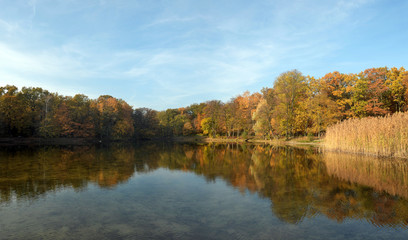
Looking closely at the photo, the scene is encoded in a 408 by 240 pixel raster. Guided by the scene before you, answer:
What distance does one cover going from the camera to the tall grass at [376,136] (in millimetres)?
18125

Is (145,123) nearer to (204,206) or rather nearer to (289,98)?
(289,98)

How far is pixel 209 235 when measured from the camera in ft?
19.0

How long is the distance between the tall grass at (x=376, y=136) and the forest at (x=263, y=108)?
1902 cm

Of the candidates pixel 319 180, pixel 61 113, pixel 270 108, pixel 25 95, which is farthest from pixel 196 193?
pixel 25 95

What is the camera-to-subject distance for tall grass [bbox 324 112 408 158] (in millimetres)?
18125

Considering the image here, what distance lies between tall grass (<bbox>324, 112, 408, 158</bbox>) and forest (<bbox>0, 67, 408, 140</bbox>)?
19023mm

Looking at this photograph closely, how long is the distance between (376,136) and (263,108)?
29.8 m

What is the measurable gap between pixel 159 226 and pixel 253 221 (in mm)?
2566

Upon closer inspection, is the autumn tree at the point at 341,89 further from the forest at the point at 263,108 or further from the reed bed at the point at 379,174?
the reed bed at the point at 379,174

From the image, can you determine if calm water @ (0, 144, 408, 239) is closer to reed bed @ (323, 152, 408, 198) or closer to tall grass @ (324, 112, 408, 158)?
reed bed @ (323, 152, 408, 198)

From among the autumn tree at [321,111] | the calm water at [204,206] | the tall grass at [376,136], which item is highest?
the autumn tree at [321,111]

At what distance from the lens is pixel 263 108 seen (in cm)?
4947

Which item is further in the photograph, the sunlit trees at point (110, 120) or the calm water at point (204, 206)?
the sunlit trees at point (110, 120)

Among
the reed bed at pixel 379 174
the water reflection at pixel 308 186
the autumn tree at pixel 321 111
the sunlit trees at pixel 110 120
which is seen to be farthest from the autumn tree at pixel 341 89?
the sunlit trees at pixel 110 120
